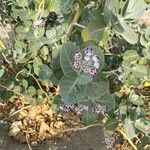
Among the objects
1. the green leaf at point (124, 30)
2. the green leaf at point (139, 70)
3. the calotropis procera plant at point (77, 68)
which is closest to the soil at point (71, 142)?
the green leaf at point (139, 70)

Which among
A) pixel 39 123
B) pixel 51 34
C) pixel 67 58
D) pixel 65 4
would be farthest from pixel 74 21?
pixel 39 123

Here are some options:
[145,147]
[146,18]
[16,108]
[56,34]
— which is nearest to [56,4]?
[56,34]

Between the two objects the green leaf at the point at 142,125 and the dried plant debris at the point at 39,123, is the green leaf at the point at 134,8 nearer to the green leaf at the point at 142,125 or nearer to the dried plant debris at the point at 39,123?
the green leaf at the point at 142,125

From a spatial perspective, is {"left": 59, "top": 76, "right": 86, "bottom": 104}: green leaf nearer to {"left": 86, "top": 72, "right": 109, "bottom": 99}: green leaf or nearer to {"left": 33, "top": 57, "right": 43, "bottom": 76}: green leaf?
{"left": 86, "top": 72, "right": 109, "bottom": 99}: green leaf

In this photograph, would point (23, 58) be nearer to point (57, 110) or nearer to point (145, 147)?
point (57, 110)

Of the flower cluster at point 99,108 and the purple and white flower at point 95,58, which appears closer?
the purple and white flower at point 95,58

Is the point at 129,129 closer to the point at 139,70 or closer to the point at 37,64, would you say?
the point at 139,70
